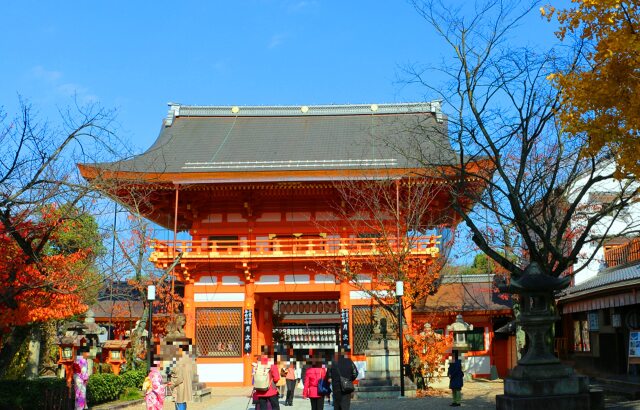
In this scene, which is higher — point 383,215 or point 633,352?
point 383,215

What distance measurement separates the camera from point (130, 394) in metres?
19.5

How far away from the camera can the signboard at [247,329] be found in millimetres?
25266

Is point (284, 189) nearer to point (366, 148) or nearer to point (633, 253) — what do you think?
point (366, 148)

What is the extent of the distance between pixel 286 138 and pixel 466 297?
1170 cm

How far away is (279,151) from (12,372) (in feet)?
46.7

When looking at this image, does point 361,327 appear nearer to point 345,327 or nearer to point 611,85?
point 345,327

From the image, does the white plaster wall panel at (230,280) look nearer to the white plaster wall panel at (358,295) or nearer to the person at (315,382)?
the white plaster wall panel at (358,295)

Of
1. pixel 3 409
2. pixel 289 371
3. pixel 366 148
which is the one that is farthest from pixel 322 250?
pixel 3 409

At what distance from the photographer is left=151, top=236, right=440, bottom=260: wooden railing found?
2440cm

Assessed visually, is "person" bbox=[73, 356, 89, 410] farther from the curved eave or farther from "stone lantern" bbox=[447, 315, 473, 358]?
"stone lantern" bbox=[447, 315, 473, 358]

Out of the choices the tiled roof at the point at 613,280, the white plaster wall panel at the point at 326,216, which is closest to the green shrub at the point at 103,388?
the white plaster wall panel at the point at 326,216

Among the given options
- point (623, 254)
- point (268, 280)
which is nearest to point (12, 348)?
point (268, 280)

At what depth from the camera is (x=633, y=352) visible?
1653 centimetres

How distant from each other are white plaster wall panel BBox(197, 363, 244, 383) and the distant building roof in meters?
8.39
